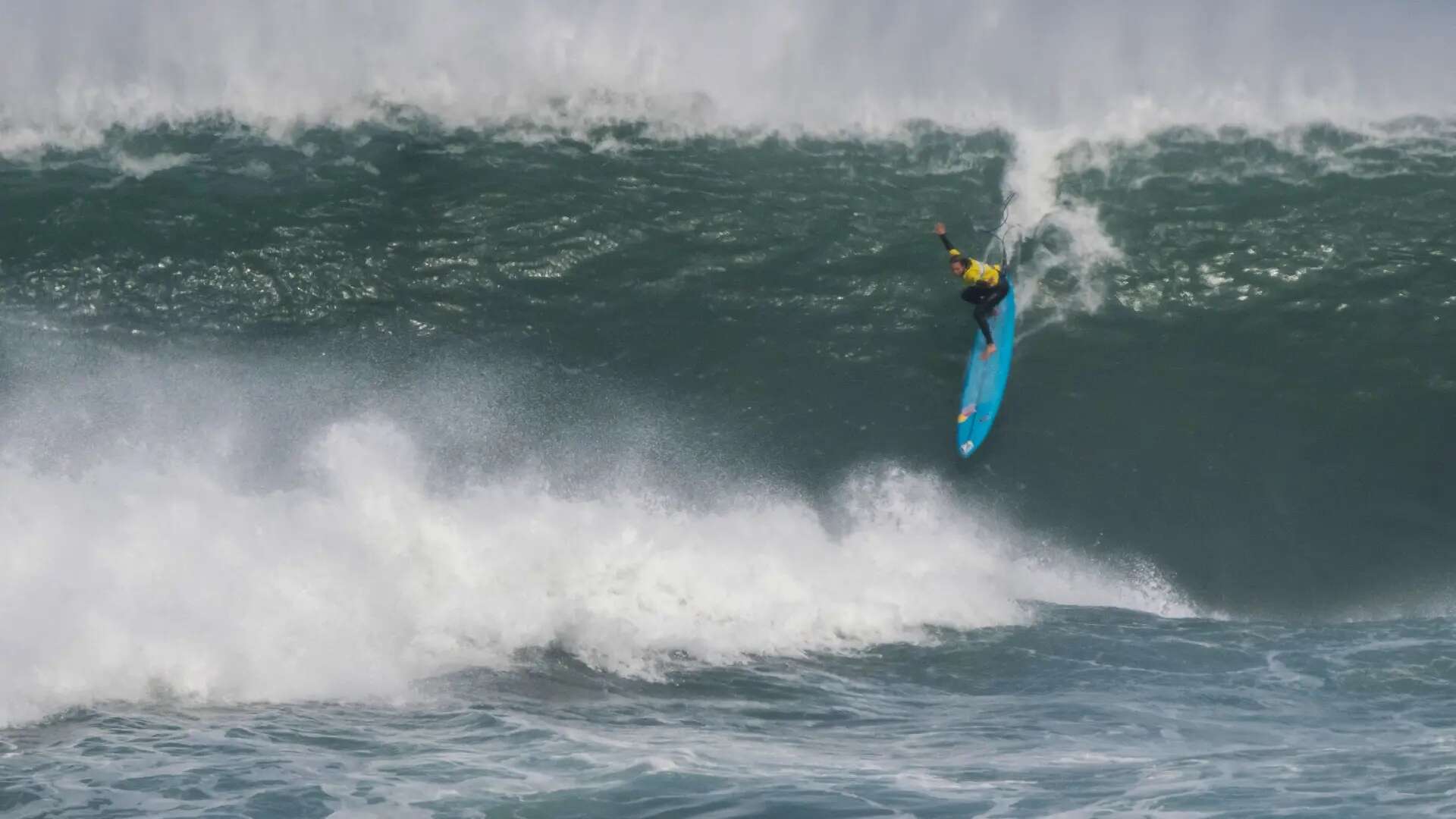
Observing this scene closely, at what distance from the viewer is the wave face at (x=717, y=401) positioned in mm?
10094

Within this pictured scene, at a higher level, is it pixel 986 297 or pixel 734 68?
pixel 734 68

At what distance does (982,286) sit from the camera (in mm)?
14789

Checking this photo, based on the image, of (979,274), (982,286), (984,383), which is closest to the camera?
(979,274)

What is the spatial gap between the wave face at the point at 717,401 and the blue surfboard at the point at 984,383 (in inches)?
7.7

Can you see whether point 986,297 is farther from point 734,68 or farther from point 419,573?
point 419,573

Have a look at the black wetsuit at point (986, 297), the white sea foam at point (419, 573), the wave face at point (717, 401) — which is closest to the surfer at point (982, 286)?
the black wetsuit at point (986, 297)

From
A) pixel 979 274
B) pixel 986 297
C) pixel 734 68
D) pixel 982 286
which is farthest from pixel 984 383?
pixel 734 68

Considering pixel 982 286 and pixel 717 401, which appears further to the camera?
pixel 717 401

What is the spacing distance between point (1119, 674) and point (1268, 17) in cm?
1061

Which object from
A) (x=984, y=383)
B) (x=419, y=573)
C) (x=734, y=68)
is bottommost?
(x=419, y=573)

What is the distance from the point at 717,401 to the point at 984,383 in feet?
9.47

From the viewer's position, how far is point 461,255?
15.8m

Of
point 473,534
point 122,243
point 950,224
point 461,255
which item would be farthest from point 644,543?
point 122,243

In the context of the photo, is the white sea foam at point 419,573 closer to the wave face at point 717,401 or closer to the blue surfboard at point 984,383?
the wave face at point 717,401
